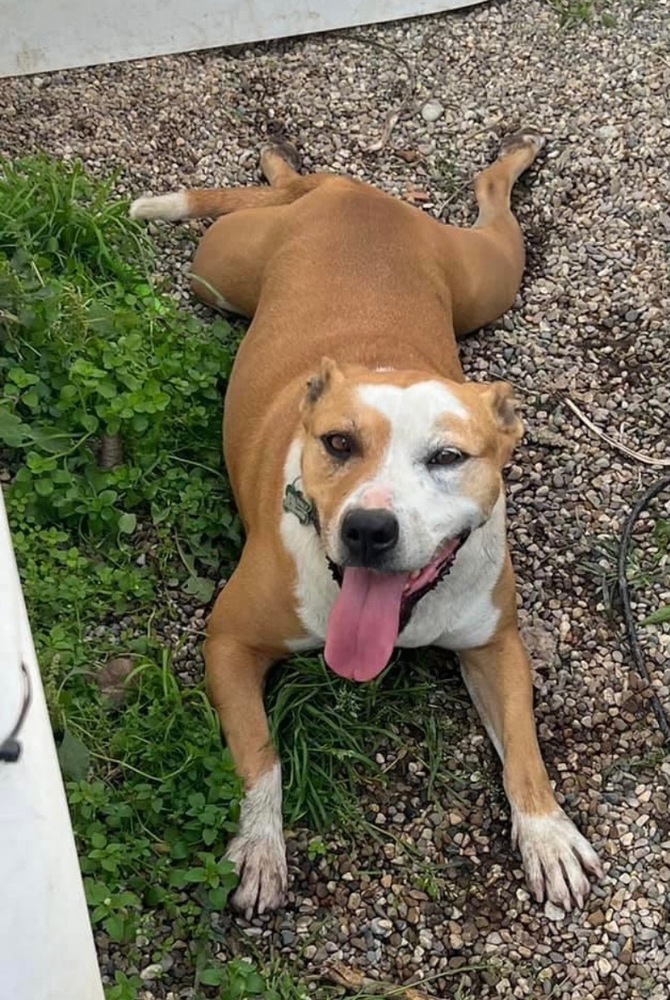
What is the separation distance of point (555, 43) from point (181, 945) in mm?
4506

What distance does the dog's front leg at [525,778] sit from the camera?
3453mm

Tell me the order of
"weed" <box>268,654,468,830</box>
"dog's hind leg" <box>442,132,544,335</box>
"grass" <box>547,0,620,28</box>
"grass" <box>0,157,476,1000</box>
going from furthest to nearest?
"grass" <box>547,0,620,28</box>
"dog's hind leg" <box>442,132,544,335</box>
"weed" <box>268,654,468,830</box>
"grass" <box>0,157,476,1000</box>

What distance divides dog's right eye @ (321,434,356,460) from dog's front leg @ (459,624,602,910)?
85cm

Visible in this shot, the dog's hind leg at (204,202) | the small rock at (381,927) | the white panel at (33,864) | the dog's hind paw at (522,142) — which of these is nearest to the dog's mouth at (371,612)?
the small rock at (381,927)

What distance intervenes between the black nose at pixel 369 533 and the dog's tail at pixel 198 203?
2.25 metres

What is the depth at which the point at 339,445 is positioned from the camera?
327 cm

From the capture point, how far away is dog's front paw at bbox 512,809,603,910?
3441 mm

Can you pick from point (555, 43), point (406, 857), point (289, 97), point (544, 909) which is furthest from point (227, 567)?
point (555, 43)

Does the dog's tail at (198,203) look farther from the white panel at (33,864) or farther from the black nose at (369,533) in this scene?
the white panel at (33,864)

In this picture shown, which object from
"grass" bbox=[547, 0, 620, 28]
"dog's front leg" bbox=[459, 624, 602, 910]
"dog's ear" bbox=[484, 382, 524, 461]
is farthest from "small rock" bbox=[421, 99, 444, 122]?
"dog's front leg" bbox=[459, 624, 602, 910]

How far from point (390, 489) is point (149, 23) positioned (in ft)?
11.7

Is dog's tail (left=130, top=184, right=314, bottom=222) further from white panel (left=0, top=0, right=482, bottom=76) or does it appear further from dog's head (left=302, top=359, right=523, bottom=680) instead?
dog's head (left=302, top=359, right=523, bottom=680)

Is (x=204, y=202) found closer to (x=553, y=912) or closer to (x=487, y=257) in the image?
(x=487, y=257)

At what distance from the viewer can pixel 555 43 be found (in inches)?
238
